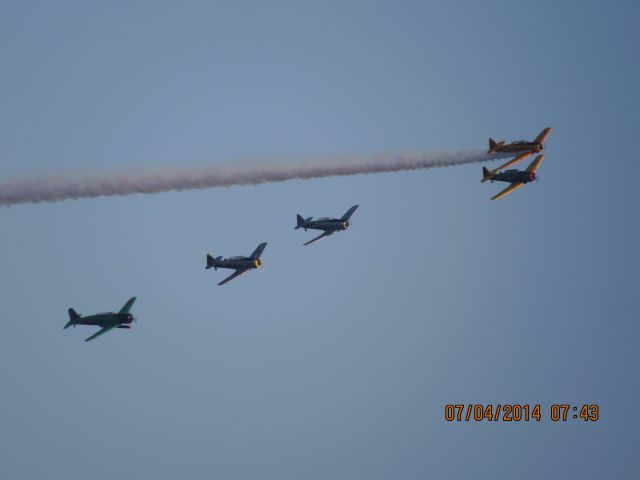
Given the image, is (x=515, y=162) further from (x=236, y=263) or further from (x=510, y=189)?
(x=236, y=263)

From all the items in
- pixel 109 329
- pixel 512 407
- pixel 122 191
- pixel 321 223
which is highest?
pixel 122 191

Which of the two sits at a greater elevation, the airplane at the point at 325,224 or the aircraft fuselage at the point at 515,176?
the aircraft fuselage at the point at 515,176

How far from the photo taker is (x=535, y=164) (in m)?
100

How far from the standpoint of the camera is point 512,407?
106 metres

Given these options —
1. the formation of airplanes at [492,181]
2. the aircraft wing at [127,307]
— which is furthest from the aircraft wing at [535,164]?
the aircraft wing at [127,307]

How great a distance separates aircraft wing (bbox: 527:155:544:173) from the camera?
99.6 meters

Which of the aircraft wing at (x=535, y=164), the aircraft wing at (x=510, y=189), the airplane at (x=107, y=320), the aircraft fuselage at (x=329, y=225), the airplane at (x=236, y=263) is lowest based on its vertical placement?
the airplane at (x=107, y=320)

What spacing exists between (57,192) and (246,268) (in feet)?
89.6

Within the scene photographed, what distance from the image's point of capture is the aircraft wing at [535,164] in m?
99.6

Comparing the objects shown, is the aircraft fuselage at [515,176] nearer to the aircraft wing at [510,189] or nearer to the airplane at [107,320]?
the aircraft wing at [510,189]

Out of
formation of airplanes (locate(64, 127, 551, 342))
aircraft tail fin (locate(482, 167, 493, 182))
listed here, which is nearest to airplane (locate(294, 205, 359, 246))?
formation of airplanes (locate(64, 127, 551, 342))

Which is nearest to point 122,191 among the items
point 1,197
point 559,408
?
point 1,197

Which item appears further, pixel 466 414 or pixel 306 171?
pixel 466 414

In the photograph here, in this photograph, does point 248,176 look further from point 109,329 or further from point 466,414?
point 466,414
